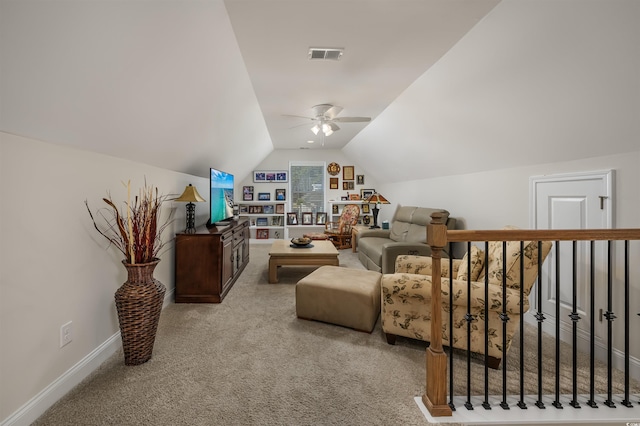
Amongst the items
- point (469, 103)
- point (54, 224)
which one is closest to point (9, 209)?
point (54, 224)

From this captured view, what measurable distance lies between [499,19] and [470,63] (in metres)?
0.50

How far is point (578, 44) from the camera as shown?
5.66ft

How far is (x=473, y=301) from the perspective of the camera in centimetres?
197

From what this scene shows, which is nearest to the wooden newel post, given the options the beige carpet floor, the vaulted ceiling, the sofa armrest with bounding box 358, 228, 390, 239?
the beige carpet floor

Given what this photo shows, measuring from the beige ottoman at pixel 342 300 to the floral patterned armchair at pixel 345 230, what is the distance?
3597mm

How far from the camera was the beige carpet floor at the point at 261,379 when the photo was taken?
158 cm

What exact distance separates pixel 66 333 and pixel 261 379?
3.94 ft

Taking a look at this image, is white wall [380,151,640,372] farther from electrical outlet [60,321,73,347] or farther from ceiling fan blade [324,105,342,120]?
electrical outlet [60,321,73,347]

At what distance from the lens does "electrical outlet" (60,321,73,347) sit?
1772mm

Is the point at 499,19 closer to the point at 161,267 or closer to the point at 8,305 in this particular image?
the point at 8,305

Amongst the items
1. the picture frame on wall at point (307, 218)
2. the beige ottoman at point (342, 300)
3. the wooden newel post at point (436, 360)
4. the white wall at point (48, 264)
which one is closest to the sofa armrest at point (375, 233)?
the picture frame on wall at point (307, 218)

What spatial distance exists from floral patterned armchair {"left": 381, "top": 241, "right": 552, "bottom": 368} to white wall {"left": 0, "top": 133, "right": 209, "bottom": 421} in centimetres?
206

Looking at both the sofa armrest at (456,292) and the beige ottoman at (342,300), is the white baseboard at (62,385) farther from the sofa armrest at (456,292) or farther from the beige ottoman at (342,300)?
the sofa armrest at (456,292)

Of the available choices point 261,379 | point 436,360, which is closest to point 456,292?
point 436,360
